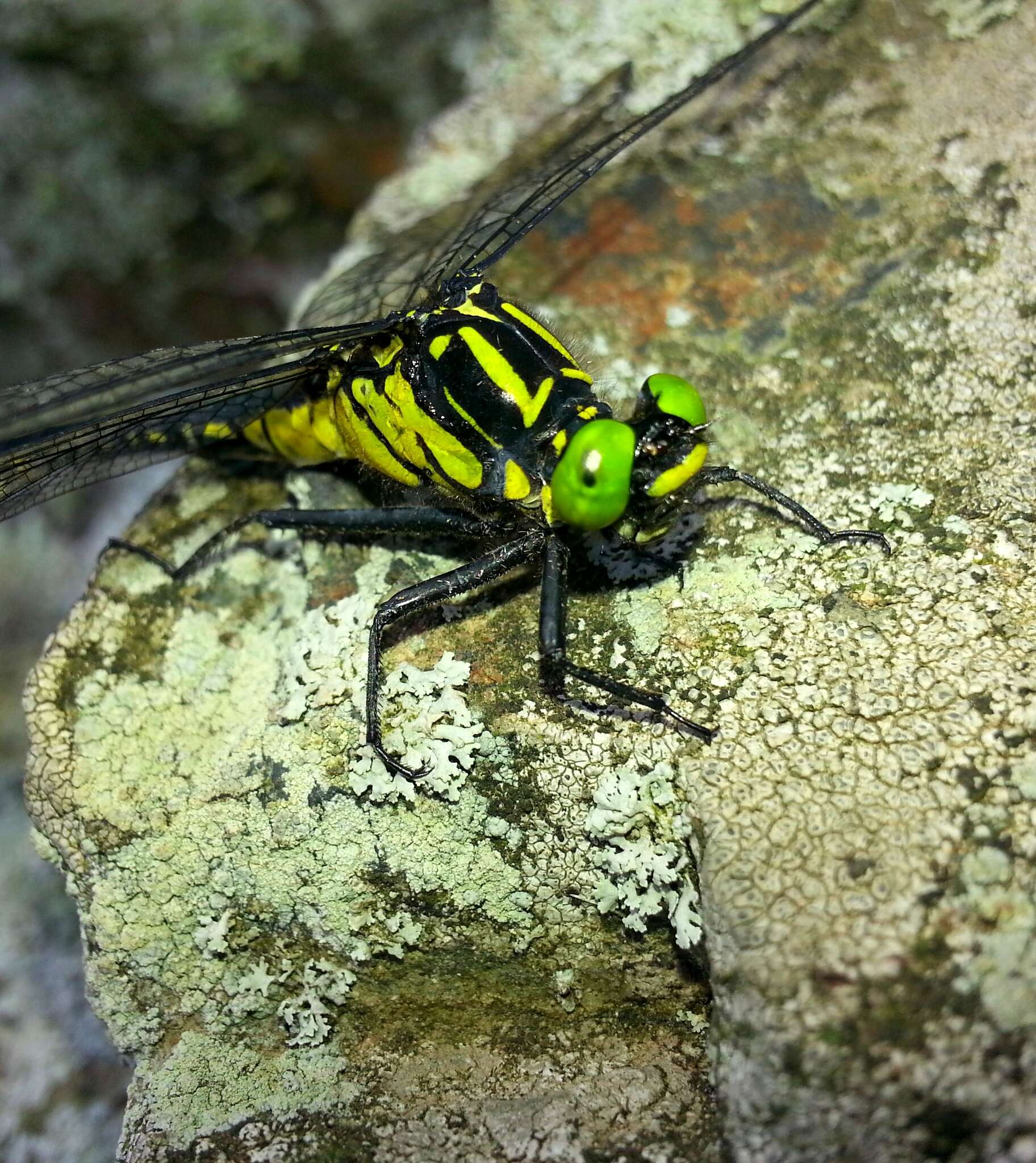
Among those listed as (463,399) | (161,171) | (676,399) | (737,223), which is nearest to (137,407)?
(463,399)

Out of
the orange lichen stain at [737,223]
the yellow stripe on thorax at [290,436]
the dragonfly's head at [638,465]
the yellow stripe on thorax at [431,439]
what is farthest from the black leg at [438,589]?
the orange lichen stain at [737,223]

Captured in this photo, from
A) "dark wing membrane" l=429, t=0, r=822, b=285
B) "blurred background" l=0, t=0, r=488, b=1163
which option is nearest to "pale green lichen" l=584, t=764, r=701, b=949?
"dark wing membrane" l=429, t=0, r=822, b=285

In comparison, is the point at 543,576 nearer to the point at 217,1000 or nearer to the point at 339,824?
the point at 339,824

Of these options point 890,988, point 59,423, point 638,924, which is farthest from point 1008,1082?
point 59,423

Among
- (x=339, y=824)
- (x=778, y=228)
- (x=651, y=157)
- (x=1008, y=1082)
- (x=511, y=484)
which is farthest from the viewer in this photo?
→ (x=651, y=157)

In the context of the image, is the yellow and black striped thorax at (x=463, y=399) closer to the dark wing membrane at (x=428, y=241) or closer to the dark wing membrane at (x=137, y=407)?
the dark wing membrane at (x=137, y=407)

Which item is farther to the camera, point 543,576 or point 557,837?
point 543,576
